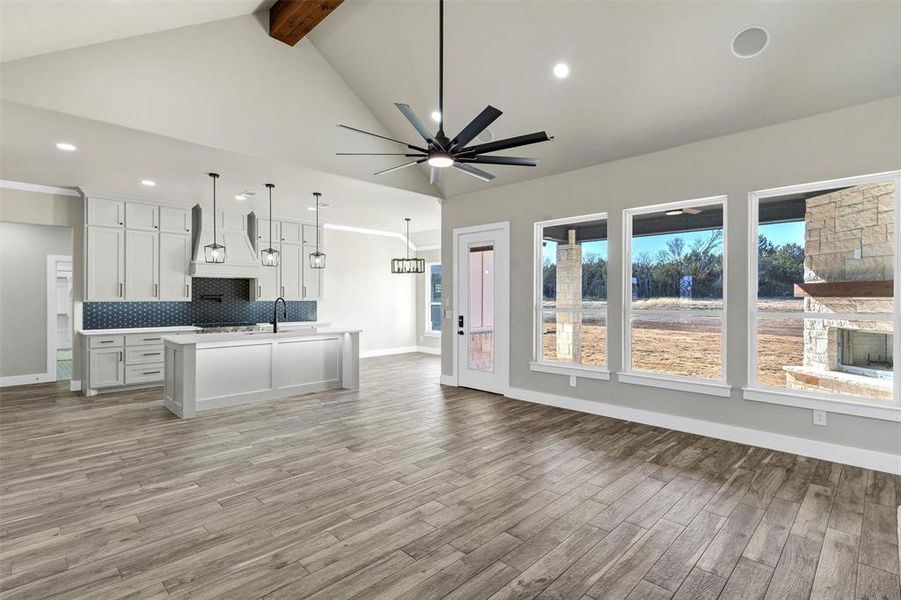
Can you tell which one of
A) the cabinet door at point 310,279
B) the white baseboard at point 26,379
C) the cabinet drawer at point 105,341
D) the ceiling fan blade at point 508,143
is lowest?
the white baseboard at point 26,379

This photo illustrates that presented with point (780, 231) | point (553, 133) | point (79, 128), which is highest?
point (553, 133)

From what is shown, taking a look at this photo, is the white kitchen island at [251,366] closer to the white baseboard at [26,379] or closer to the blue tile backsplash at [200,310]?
the blue tile backsplash at [200,310]

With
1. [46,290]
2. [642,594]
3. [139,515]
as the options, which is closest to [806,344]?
[642,594]

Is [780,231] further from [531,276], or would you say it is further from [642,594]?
[642,594]

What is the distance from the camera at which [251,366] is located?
217 inches

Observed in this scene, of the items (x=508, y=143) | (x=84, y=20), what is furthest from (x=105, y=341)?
(x=508, y=143)

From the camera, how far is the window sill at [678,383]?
13.7ft

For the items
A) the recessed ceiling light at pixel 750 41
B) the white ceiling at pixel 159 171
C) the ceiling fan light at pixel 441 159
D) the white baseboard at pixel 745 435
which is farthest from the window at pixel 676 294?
the white ceiling at pixel 159 171

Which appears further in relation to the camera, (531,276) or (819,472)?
(531,276)

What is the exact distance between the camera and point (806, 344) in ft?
12.7

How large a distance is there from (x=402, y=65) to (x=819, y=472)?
5.26 metres

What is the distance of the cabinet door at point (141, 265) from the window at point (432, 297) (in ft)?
18.1

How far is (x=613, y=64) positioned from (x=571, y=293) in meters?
2.56

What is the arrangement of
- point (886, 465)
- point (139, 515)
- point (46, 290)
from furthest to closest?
point (46, 290) → point (886, 465) → point (139, 515)
